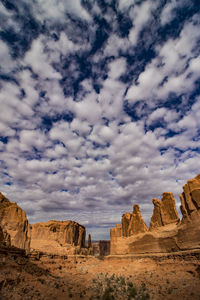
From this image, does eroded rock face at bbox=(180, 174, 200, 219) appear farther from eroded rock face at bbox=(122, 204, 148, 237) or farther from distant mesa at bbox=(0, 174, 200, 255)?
eroded rock face at bbox=(122, 204, 148, 237)

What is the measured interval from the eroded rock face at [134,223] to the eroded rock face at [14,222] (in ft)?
82.9

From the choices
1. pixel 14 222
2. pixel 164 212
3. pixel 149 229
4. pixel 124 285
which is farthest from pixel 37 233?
pixel 124 285

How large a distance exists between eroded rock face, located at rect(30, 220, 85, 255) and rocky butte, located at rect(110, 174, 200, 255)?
2577cm

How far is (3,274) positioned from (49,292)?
210 inches

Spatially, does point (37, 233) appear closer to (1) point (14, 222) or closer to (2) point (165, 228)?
(1) point (14, 222)

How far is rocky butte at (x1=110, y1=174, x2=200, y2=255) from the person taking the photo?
80.6 feet

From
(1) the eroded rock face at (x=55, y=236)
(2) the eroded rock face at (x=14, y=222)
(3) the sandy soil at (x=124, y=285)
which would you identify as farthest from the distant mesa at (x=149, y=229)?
(3) the sandy soil at (x=124, y=285)

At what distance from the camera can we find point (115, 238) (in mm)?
46562

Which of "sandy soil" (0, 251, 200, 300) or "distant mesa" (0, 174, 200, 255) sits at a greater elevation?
"distant mesa" (0, 174, 200, 255)

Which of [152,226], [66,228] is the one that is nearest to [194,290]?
[152,226]

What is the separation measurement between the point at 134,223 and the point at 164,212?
36.8 feet

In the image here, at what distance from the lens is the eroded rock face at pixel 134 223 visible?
4133 centimetres

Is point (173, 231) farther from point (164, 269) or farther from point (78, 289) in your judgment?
point (78, 289)

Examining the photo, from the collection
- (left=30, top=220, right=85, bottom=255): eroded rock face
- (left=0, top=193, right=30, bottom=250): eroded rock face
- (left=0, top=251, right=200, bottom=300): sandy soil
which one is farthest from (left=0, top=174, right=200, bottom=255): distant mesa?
(left=0, top=251, right=200, bottom=300): sandy soil
